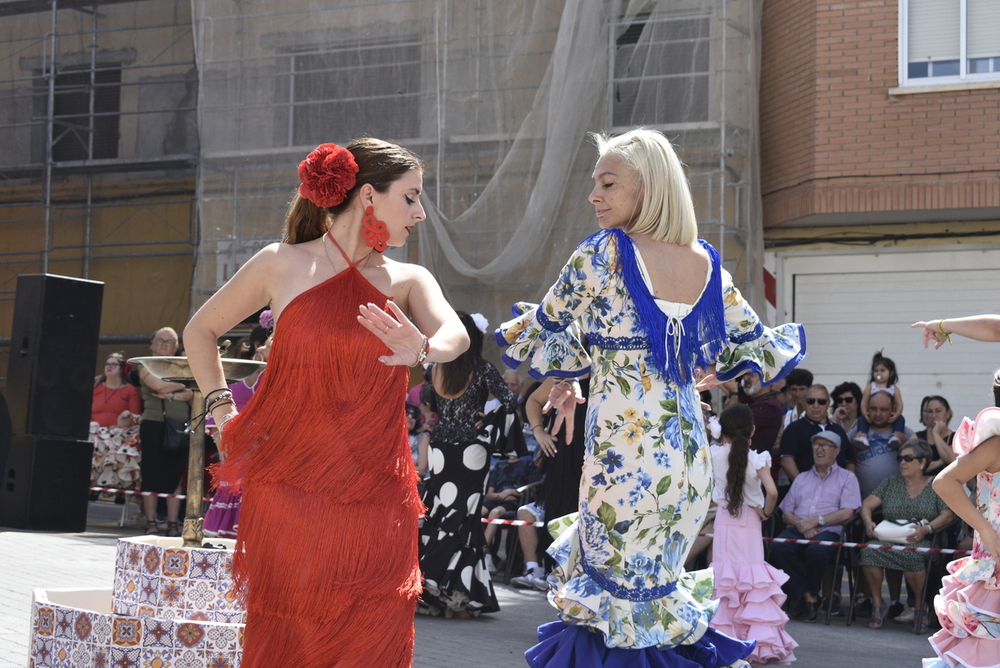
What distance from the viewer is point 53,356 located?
1120 cm

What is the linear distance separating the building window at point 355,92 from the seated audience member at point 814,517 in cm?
756

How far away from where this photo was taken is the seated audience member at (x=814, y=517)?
8898mm

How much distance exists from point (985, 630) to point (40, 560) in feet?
22.2

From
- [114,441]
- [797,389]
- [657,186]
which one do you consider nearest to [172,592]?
[657,186]

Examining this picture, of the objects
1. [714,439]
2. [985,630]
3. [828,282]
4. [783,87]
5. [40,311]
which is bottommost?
[985,630]

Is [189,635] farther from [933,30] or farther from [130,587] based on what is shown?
[933,30]

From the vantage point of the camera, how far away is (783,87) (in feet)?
47.0

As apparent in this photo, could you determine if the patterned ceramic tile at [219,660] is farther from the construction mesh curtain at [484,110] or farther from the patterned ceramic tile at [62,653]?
the construction mesh curtain at [484,110]

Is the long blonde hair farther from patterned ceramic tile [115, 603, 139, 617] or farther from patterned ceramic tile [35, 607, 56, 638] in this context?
patterned ceramic tile [35, 607, 56, 638]

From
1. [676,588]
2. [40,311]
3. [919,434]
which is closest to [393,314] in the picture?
[676,588]

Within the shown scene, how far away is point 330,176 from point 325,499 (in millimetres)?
977

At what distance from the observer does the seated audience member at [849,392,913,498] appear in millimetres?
9398

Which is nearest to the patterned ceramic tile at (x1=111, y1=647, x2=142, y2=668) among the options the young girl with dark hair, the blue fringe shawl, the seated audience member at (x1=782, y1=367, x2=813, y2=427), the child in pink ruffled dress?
the blue fringe shawl

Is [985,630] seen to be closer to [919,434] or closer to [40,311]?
[919,434]
